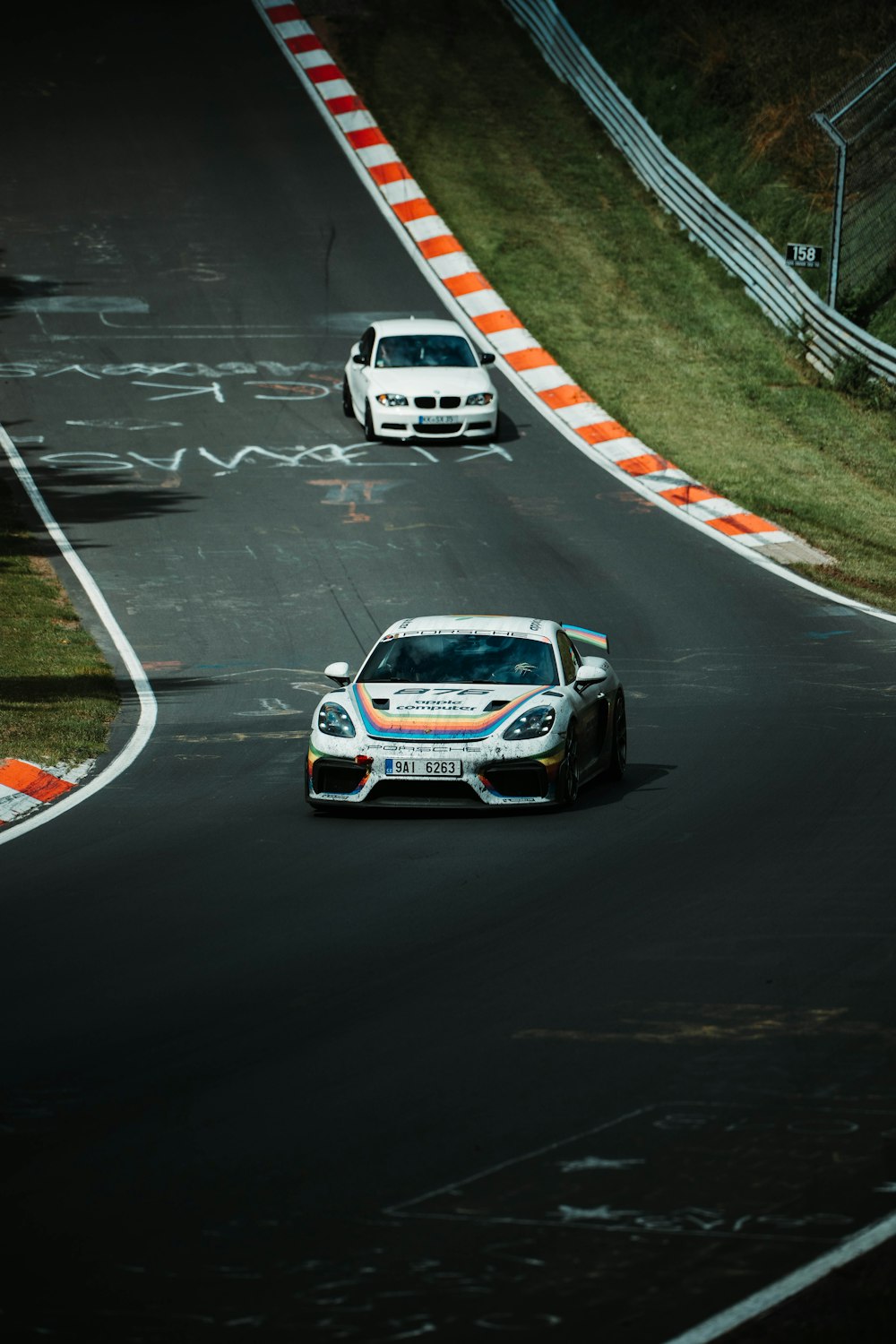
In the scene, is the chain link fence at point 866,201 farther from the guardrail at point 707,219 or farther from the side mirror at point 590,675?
the side mirror at point 590,675

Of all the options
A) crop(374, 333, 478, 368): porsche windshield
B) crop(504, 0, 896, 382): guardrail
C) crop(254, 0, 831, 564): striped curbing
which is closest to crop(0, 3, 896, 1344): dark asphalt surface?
crop(254, 0, 831, 564): striped curbing

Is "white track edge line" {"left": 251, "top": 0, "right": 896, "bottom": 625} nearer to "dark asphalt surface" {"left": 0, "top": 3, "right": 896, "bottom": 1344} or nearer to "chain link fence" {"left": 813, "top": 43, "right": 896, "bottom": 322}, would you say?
"dark asphalt surface" {"left": 0, "top": 3, "right": 896, "bottom": 1344}

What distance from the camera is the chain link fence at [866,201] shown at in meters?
33.6

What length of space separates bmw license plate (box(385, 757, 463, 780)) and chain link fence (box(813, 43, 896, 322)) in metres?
22.6

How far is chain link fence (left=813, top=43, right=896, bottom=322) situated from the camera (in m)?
33.6

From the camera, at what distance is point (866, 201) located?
122 feet

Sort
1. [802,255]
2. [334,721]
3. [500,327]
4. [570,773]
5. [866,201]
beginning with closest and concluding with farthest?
[570,773] < [334,721] < [802,255] < [500,327] < [866,201]

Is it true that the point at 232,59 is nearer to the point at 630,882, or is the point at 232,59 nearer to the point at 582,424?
the point at 582,424

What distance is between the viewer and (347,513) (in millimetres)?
25219

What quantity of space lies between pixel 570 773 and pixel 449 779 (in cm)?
89

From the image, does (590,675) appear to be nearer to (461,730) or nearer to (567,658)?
(567,658)

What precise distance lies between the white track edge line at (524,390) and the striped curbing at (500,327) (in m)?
0.06

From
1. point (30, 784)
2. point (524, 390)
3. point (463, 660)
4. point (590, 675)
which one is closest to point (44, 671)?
point (30, 784)

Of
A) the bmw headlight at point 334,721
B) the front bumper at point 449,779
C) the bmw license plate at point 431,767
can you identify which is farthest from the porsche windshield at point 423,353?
the bmw license plate at point 431,767
